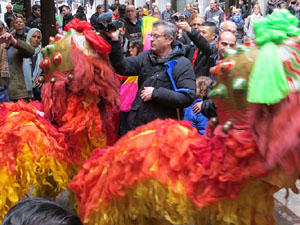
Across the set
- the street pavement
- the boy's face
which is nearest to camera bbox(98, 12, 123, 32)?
the street pavement

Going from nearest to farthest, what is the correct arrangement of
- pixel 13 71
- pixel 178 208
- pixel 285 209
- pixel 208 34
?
1. pixel 178 208
2. pixel 285 209
3. pixel 13 71
4. pixel 208 34

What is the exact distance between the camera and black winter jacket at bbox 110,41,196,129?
3.23 meters

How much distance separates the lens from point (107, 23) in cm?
286

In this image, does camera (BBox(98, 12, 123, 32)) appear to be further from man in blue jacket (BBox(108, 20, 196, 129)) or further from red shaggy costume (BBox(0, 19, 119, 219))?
man in blue jacket (BBox(108, 20, 196, 129))

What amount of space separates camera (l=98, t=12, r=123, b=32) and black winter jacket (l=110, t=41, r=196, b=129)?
0.90 ft

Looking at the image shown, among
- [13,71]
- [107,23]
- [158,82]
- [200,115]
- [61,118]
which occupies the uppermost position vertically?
[107,23]

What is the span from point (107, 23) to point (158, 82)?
73 centimetres

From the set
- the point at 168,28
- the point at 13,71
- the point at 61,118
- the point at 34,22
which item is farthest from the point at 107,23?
the point at 34,22

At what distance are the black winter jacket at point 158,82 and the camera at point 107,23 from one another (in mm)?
275

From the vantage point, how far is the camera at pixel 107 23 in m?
2.83

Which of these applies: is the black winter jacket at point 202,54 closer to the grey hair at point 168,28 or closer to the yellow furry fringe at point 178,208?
the grey hair at point 168,28

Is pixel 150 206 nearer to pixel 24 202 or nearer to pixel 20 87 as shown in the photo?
pixel 24 202

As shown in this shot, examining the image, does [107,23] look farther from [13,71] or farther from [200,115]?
[13,71]

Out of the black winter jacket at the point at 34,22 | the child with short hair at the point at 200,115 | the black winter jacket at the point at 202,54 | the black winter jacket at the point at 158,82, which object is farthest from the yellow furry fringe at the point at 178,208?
the black winter jacket at the point at 34,22
